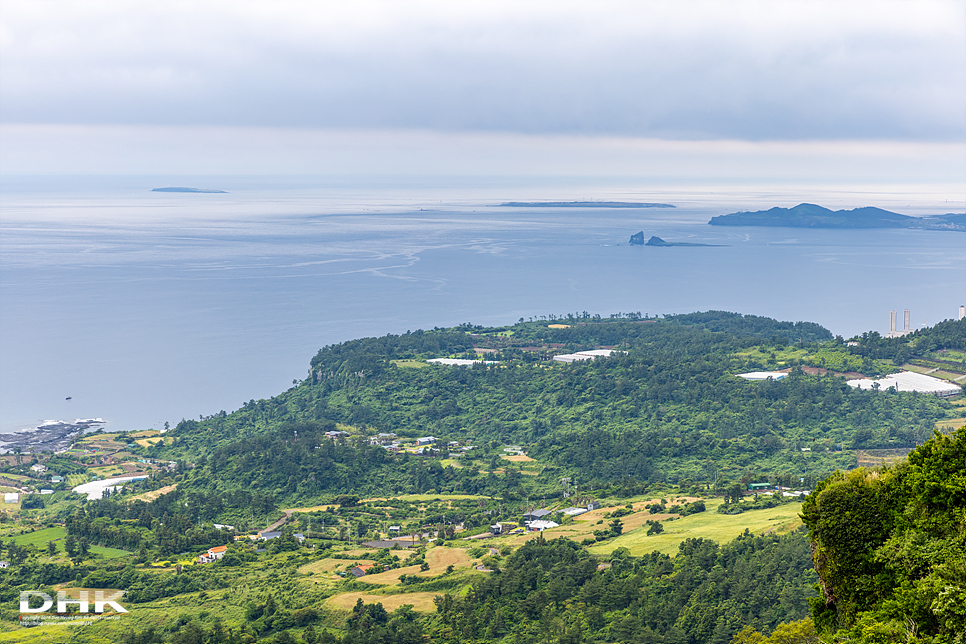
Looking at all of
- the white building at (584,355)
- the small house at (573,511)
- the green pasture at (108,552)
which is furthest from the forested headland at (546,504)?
the white building at (584,355)

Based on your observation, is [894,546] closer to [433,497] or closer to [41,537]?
[433,497]

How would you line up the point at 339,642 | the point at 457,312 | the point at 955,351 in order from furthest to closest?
the point at 457,312, the point at 955,351, the point at 339,642

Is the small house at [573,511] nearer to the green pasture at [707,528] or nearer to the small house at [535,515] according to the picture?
the small house at [535,515]

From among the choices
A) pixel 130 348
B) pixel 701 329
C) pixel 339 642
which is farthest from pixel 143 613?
pixel 130 348

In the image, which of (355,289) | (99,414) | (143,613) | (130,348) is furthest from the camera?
(355,289)

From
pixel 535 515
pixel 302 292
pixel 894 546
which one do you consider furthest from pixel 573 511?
pixel 302 292

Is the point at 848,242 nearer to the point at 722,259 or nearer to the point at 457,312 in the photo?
the point at 722,259
